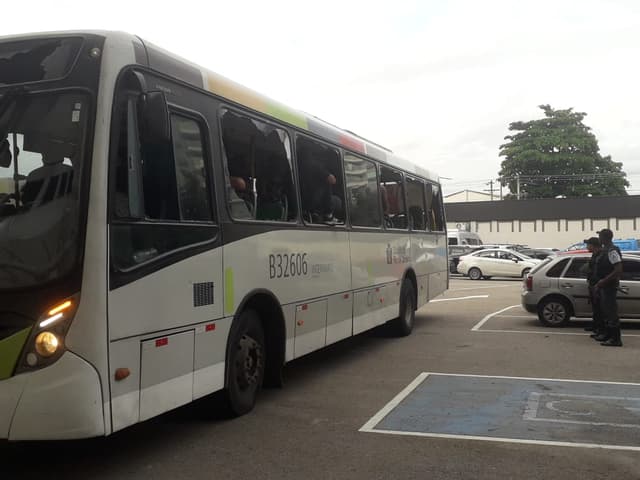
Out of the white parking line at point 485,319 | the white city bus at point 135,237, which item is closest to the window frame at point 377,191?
the white city bus at point 135,237

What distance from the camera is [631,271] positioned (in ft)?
44.7

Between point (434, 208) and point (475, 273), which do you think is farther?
point (475, 273)

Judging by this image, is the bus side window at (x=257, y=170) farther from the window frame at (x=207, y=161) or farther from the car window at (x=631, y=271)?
the car window at (x=631, y=271)

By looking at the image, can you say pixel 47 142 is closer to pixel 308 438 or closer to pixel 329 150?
pixel 308 438

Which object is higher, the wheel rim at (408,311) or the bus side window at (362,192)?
the bus side window at (362,192)

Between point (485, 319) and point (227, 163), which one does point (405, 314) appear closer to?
point (485, 319)

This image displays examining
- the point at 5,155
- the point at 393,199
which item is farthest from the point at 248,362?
the point at 393,199

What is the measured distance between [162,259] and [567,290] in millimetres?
10394

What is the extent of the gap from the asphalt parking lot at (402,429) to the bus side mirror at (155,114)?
2.46m

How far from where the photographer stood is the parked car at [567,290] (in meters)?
13.5

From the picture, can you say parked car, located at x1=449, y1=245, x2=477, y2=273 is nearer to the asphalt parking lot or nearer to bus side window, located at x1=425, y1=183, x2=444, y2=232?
bus side window, located at x1=425, y1=183, x2=444, y2=232

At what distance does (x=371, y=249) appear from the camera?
10586 mm

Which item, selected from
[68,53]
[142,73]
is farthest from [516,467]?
[68,53]

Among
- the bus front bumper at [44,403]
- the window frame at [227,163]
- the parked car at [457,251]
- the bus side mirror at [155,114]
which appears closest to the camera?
the bus front bumper at [44,403]
